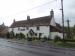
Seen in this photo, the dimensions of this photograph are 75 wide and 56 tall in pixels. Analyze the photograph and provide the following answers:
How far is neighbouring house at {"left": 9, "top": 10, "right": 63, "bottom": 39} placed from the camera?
62112 mm

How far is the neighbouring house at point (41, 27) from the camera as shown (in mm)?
62112

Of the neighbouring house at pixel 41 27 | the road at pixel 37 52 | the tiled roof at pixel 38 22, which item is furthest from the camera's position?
the tiled roof at pixel 38 22

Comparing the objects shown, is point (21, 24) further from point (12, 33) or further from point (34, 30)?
point (34, 30)

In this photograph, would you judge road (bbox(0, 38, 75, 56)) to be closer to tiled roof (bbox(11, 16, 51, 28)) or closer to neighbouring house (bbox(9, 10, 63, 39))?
neighbouring house (bbox(9, 10, 63, 39))

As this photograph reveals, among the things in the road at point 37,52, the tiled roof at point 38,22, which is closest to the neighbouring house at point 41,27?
the tiled roof at point 38,22

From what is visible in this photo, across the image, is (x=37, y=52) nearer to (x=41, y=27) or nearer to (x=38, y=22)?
(x=41, y=27)

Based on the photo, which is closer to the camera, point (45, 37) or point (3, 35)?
point (45, 37)

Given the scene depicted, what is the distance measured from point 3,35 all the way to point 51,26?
34.0 metres

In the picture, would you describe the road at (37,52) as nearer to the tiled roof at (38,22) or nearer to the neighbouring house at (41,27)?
the neighbouring house at (41,27)

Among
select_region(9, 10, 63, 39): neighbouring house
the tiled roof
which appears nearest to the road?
select_region(9, 10, 63, 39): neighbouring house

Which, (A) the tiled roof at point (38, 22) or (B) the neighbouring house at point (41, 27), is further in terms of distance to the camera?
(A) the tiled roof at point (38, 22)

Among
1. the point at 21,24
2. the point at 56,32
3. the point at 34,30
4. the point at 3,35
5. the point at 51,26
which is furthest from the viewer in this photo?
the point at 3,35

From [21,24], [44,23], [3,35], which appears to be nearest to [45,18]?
[44,23]

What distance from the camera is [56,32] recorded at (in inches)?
2343
